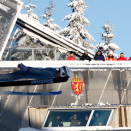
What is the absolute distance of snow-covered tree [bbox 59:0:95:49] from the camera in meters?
31.1

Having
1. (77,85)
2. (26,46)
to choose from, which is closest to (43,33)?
(26,46)

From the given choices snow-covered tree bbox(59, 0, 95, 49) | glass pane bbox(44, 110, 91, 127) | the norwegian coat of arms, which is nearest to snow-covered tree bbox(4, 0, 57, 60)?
the norwegian coat of arms

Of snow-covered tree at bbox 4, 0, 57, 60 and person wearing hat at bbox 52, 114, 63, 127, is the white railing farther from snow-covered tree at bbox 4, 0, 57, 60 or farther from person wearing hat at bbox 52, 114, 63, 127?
person wearing hat at bbox 52, 114, 63, 127

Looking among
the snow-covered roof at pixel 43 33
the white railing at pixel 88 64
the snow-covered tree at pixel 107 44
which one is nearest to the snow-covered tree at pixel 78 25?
the snow-covered tree at pixel 107 44

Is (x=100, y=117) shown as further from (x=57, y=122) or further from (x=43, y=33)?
(x=43, y=33)

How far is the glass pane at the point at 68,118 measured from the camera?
16984 mm

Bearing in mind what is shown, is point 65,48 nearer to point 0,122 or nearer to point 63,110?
point 63,110

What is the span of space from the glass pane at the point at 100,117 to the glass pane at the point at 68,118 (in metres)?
0.41

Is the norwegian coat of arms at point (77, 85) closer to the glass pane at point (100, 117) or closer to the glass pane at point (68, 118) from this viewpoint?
the glass pane at point (68, 118)

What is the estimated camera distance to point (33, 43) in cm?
1905

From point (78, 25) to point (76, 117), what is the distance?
53.2 ft

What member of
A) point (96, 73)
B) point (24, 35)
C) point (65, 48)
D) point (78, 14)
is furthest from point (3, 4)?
point (78, 14)

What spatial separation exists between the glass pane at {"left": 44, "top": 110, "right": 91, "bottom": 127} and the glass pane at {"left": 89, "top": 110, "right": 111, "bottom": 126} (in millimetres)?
413

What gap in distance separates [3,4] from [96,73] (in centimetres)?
693
